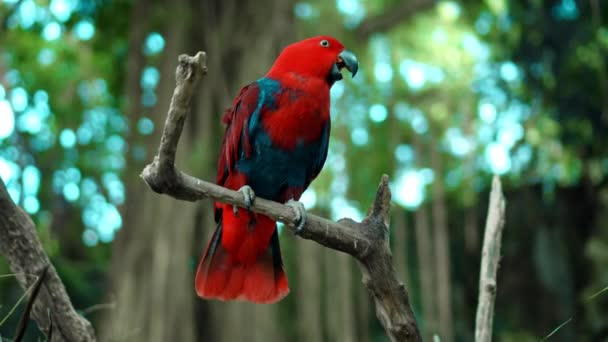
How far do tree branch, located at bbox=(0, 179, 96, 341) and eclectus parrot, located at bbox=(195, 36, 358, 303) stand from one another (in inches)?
26.1

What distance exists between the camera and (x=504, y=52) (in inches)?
216

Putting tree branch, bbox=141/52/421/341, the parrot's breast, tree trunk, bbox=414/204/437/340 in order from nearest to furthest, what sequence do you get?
tree branch, bbox=141/52/421/341, the parrot's breast, tree trunk, bbox=414/204/437/340

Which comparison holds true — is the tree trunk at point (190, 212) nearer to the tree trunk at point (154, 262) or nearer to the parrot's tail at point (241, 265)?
the tree trunk at point (154, 262)

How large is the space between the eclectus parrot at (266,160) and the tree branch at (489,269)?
692 millimetres

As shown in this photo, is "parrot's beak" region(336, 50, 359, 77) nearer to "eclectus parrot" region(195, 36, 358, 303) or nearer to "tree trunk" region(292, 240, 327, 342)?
"eclectus parrot" region(195, 36, 358, 303)

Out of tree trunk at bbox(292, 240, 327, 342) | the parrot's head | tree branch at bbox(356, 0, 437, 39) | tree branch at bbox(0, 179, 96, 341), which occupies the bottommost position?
tree branch at bbox(0, 179, 96, 341)

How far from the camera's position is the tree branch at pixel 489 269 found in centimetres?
222

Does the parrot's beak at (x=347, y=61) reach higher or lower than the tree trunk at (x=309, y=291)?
higher

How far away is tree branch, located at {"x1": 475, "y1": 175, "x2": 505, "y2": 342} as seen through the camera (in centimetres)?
222

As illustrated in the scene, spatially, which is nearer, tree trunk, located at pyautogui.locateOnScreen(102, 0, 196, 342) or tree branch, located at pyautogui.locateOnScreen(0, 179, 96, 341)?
tree branch, located at pyautogui.locateOnScreen(0, 179, 96, 341)

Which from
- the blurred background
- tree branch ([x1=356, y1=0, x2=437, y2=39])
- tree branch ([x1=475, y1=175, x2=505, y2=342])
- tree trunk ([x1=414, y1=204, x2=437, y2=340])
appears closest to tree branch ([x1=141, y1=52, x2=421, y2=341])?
tree branch ([x1=475, y1=175, x2=505, y2=342])

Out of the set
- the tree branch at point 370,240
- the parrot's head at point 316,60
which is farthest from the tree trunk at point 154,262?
the tree branch at point 370,240

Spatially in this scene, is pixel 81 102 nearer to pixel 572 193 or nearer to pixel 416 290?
pixel 416 290

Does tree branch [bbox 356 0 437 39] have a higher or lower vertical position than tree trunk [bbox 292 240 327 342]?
higher
